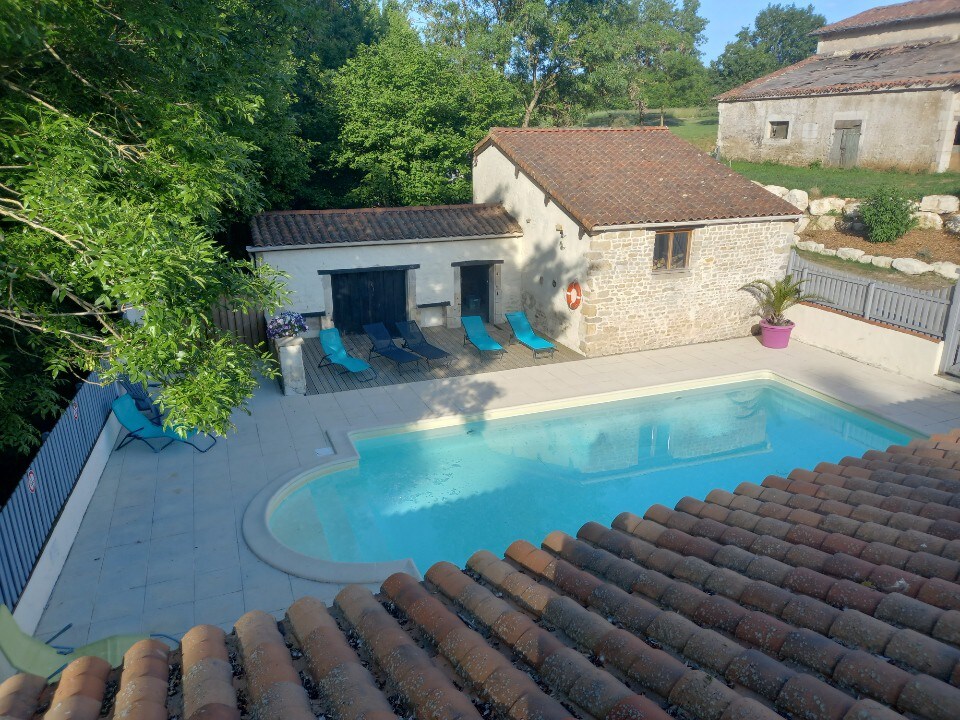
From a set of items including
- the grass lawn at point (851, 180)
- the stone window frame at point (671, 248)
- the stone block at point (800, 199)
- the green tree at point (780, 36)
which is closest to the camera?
the stone window frame at point (671, 248)

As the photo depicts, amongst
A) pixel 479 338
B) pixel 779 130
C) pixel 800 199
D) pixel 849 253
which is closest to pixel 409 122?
pixel 479 338

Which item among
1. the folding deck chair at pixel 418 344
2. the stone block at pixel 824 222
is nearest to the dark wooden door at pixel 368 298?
the folding deck chair at pixel 418 344

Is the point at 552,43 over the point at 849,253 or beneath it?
over

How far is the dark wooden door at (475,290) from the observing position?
1898cm

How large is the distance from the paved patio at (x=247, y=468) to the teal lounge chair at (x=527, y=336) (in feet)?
2.00

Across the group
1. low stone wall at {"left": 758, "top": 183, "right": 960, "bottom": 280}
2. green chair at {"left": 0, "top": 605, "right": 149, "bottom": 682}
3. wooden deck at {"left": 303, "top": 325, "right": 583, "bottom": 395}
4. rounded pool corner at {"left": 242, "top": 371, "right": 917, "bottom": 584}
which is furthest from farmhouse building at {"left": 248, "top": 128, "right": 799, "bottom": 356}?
green chair at {"left": 0, "top": 605, "right": 149, "bottom": 682}

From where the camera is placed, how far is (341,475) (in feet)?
36.4

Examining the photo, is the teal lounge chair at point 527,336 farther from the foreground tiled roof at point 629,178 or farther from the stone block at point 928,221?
the stone block at point 928,221

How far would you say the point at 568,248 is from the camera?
54.0ft

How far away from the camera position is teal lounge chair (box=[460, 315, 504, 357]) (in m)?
16.1

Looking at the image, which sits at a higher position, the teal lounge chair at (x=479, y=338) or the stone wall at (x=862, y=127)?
the stone wall at (x=862, y=127)

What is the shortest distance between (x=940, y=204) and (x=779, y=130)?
39.3ft

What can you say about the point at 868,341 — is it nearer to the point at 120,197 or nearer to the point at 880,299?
the point at 880,299

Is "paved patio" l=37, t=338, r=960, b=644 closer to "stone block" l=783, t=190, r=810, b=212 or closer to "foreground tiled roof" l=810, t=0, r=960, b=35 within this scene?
"stone block" l=783, t=190, r=810, b=212
